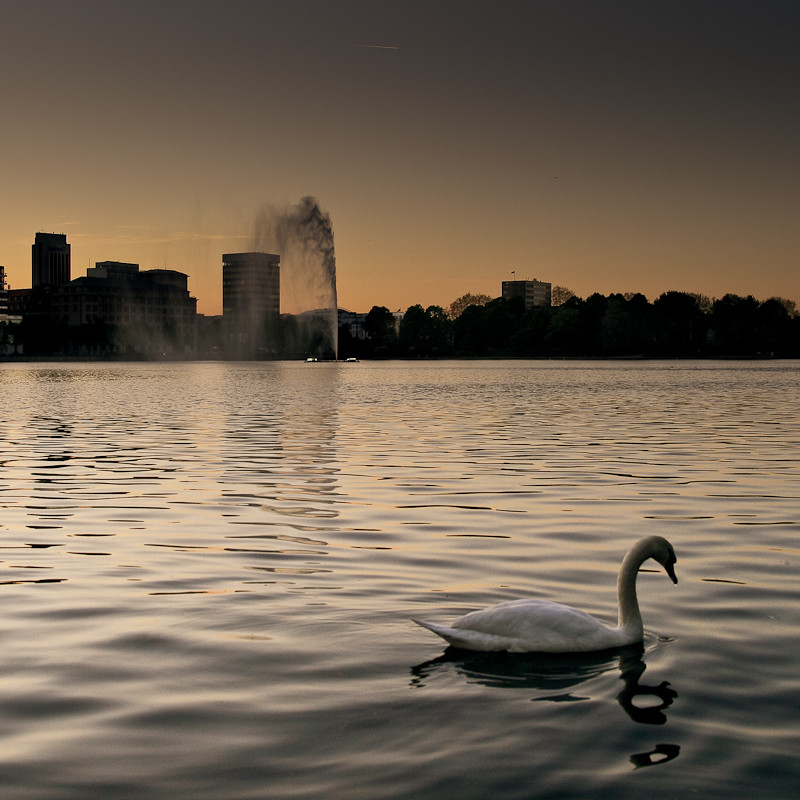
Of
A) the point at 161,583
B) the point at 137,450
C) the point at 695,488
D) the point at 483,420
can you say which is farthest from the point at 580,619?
the point at 483,420

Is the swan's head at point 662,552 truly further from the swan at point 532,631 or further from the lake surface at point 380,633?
the lake surface at point 380,633

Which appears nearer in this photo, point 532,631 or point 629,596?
point 532,631

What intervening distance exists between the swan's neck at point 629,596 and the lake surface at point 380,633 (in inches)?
9.0

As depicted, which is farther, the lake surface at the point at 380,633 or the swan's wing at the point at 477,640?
the swan's wing at the point at 477,640

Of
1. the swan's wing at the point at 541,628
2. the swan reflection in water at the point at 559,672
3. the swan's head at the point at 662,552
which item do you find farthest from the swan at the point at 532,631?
the swan's head at the point at 662,552

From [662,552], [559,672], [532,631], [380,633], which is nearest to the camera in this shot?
[559,672]

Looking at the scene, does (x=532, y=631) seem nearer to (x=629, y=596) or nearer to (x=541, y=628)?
(x=541, y=628)

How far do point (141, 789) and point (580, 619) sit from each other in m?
3.89

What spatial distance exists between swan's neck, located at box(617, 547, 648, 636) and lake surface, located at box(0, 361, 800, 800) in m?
0.23

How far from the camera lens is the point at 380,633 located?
9312mm

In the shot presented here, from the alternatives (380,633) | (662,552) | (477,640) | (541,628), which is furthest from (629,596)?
(380,633)

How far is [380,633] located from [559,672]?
173cm

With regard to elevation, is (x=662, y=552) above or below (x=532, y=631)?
above

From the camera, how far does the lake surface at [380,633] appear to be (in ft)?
21.0
